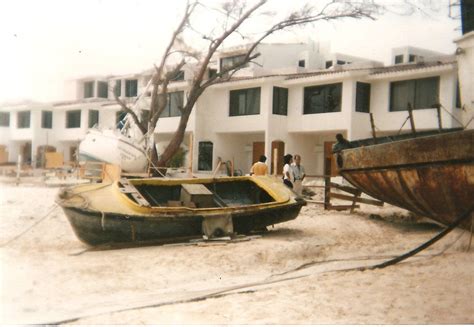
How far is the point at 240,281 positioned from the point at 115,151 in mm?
11704

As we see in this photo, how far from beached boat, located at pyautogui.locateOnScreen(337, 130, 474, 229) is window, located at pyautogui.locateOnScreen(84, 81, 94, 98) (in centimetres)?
2009

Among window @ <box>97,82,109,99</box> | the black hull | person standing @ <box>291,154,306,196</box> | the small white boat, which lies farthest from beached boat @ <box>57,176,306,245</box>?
window @ <box>97,82,109,99</box>

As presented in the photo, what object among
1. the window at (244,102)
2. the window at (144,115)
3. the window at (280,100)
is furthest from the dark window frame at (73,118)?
the window at (280,100)

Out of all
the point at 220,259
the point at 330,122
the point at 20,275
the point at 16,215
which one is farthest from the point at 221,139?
the point at 20,275

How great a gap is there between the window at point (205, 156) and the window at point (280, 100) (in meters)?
2.97

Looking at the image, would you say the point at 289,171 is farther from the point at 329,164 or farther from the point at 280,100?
the point at 280,100

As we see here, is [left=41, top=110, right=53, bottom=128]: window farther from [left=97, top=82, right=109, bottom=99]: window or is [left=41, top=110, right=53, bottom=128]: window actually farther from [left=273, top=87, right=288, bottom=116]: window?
[left=273, top=87, right=288, bottom=116]: window

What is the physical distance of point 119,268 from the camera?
246 inches

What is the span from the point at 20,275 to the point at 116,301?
1244 millimetres

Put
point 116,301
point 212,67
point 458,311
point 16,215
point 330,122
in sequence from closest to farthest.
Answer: point 458,311
point 116,301
point 16,215
point 330,122
point 212,67

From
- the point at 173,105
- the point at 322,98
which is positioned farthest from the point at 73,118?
the point at 322,98

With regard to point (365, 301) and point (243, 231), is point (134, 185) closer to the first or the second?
point (243, 231)

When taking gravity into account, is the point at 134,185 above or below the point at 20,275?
above

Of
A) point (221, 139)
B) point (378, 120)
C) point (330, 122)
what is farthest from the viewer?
point (221, 139)
